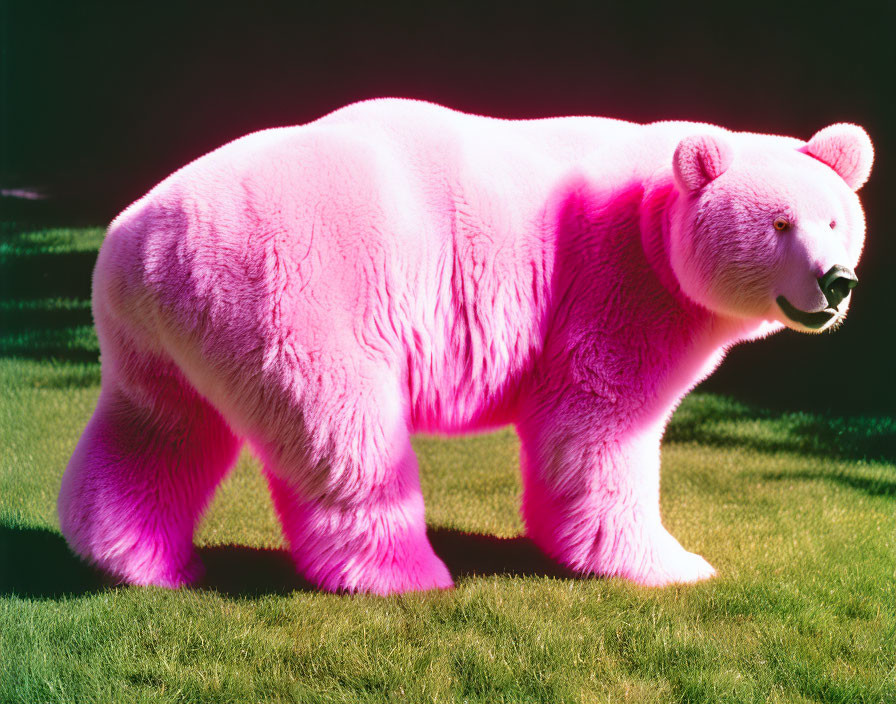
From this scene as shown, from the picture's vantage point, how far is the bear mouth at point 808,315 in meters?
2.73

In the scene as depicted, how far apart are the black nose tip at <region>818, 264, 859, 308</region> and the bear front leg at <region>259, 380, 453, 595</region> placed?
1.35 metres

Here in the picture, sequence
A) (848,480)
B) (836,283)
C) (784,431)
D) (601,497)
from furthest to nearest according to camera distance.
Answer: (784,431)
(848,480)
(601,497)
(836,283)

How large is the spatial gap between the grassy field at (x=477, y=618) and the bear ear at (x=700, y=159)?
135cm

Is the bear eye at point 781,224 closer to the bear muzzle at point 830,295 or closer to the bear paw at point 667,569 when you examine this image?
the bear muzzle at point 830,295

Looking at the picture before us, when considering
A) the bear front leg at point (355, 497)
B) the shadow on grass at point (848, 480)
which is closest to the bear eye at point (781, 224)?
the bear front leg at point (355, 497)

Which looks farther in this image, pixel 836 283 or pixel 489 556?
pixel 489 556

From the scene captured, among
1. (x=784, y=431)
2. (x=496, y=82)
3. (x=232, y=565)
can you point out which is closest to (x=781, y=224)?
(x=232, y=565)

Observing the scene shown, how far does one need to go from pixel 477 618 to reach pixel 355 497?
54 cm

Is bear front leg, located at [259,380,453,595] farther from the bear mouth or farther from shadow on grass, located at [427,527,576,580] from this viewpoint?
the bear mouth

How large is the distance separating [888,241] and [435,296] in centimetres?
411

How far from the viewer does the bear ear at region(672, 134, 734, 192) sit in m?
2.83

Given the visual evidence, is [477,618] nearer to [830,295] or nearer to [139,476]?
[139,476]

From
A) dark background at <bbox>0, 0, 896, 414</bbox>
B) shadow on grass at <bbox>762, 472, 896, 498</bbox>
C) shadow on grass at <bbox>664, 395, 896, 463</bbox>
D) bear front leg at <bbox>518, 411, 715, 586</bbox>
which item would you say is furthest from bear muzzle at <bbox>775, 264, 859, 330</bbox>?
shadow on grass at <bbox>664, 395, 896, 463</bbox>

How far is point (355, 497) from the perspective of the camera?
9.70 feet
